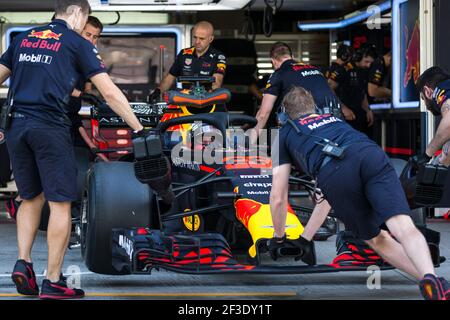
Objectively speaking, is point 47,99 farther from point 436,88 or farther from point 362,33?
point 362,33

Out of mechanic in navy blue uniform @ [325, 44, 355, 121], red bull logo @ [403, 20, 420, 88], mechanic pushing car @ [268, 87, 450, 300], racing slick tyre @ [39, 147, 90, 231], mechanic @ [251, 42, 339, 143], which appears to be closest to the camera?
mechanic pushing car @ [268, 87, 450, 300]

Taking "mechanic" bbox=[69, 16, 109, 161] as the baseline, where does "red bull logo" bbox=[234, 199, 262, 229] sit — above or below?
below

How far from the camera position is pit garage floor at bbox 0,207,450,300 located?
703 centimetres

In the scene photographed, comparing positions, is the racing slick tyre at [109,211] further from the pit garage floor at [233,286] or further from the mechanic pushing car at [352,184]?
the mechanic pushing car at [352,184]

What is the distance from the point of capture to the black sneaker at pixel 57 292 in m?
6.81

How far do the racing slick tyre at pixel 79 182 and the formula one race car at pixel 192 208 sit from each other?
103cm

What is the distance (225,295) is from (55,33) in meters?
1.91

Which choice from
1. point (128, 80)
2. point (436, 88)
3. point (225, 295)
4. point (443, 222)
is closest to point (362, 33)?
point (128, 80)

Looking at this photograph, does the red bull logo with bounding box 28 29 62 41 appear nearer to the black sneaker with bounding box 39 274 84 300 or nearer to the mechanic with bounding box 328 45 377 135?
the black sneaker with bounding box 39 274 84 300

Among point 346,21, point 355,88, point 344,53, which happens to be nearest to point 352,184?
point 355,88

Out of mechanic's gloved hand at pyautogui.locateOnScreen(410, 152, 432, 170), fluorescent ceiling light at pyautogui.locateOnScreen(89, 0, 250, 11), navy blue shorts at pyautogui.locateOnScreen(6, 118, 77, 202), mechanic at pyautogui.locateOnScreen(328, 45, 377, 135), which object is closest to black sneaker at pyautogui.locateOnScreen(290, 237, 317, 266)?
mechanic's gloved hand at pyautogui.locateOnScreen(410, 152, 432, 170)

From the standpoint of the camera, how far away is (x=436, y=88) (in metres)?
7.51

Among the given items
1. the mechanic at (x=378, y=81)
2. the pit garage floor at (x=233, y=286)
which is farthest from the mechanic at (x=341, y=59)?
the pit garage floor at (x=233, y=286)

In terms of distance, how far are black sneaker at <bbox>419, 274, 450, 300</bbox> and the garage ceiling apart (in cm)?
934
